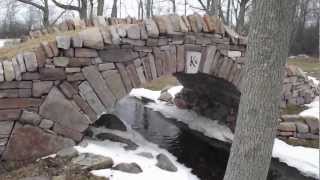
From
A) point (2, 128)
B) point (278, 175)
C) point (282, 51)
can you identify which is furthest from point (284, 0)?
point (278, 175)

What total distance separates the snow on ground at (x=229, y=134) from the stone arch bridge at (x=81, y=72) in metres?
2.22

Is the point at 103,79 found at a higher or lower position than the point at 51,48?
lower

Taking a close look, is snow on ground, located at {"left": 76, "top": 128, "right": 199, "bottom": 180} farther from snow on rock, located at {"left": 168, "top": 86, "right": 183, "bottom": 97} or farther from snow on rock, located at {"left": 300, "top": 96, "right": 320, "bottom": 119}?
snow on rock, located at {"left": 168, "top": 86, "right": 183, "bottom": 97}

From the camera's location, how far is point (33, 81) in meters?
6.47

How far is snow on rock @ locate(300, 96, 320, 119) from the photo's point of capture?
989 centimetres

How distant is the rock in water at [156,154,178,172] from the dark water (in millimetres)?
448

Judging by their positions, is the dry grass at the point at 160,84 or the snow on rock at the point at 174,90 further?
the dry grass at the point at 160,84

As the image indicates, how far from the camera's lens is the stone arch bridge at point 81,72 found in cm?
643

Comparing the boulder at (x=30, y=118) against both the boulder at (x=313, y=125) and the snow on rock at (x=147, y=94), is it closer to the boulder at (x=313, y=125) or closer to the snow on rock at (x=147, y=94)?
the boulder at (x=313, y=125)

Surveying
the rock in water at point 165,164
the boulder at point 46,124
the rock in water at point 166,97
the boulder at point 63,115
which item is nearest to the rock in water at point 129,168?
the rock in water at point 165,164

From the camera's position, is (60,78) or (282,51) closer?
(282,51)

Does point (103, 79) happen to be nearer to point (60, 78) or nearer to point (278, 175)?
point (60, 78)

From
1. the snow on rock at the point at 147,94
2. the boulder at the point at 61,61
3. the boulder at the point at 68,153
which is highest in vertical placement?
the boulder at the point at 61,61

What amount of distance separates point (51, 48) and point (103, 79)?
3.24ft
